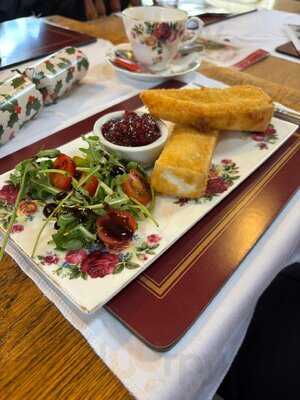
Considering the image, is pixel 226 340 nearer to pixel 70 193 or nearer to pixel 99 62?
pixel 70 193

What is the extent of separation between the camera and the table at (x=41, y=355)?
350 mm

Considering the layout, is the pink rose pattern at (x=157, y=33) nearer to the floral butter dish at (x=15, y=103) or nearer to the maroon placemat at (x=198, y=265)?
the floral butter dish at (x=15, y=103)

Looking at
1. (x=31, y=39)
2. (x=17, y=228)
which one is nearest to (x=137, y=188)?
(x=17, y=228)

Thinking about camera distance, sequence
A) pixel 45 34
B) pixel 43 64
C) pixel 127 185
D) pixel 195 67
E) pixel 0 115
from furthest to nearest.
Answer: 1. pixel 45 34
2. pixel 195 67
3. pixel 43 64
4. pixel 0 115
5. pixel 127 185

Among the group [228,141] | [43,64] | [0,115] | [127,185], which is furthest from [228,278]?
[43,64]

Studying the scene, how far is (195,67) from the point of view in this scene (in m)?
0.96

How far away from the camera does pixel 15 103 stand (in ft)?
2.27

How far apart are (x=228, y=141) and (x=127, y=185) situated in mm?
264


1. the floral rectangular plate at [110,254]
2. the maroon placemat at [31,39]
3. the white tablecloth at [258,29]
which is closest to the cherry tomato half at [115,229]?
the floral rectangular plate at [110,254]

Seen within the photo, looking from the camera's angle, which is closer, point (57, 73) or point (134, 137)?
point (134, 137)

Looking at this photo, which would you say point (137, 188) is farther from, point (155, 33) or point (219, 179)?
point (155, 33)

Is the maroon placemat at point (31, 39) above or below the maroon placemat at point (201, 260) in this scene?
above

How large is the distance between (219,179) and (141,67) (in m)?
0.53

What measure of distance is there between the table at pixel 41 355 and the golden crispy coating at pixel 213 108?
1.24 ft
